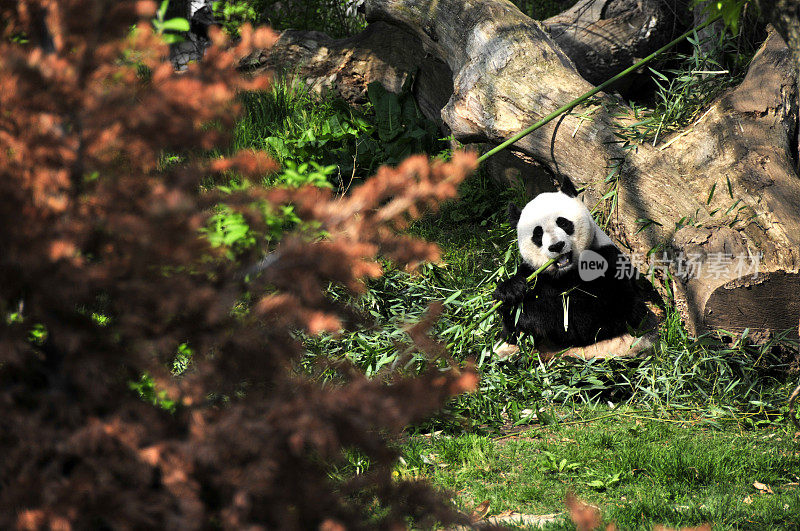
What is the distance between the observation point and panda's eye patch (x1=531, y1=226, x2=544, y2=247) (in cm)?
406

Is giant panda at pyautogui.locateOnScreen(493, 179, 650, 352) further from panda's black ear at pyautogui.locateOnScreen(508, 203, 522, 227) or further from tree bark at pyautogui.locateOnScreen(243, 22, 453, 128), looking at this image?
tree bark at pyautogui.locateOnScreen(243, 22, 453, 128)

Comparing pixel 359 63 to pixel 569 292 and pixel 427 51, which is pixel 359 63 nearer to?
pixel 427 51

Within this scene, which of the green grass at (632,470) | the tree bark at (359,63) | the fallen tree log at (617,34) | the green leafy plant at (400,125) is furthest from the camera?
the tree bark at (359,63)

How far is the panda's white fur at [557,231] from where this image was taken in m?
3.99

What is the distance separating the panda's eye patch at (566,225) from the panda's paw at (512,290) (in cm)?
46

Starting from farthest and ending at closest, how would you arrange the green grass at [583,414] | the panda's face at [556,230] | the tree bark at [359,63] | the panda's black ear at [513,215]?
the tree bark at [359,63], the panda's black ear at [513,215], the panda's face at [556,230], the green grass at [583,414]

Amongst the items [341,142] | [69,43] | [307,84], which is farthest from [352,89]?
[69,43]

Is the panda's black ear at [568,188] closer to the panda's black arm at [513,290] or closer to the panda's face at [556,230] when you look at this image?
the panda's face at [556,230]

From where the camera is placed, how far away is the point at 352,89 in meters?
7.69

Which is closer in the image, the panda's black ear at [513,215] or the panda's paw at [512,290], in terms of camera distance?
the panda's paw at [512,290]

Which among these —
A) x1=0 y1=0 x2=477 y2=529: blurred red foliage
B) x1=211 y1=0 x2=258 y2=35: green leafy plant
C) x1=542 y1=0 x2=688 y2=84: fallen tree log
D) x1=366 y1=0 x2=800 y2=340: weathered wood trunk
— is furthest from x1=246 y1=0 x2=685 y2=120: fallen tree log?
x1=0 y1=0 x2=477 y2=529: blurred red foliage

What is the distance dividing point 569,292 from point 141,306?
11.0 ft

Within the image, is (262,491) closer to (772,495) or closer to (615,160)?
(772,495)

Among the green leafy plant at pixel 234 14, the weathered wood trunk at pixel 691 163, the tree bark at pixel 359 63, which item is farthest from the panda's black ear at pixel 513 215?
the green leafy plant at pixel 234 14
